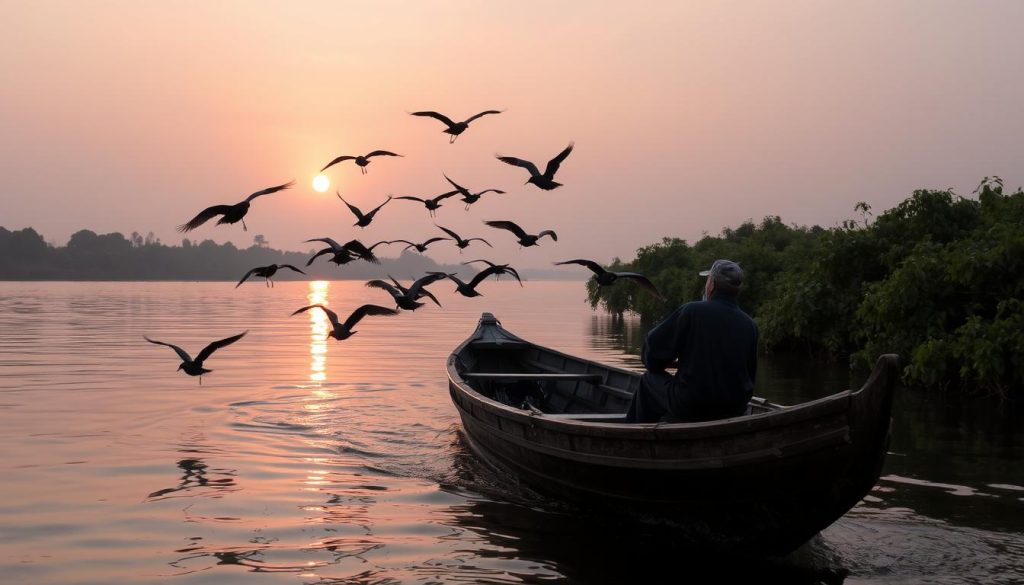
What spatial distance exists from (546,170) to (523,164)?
1.11 ft

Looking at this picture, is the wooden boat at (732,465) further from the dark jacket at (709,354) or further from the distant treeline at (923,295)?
the distant treeline at (923,295)

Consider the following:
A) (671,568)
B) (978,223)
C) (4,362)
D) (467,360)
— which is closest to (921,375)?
(978,223)

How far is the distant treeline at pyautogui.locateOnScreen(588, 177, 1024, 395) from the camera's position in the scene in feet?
58.1

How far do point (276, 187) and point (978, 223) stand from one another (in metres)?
20.0

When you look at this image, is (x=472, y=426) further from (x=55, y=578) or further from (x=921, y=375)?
(x=921, y=375)

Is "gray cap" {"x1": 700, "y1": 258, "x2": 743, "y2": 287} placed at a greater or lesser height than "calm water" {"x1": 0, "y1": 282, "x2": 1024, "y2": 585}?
greater

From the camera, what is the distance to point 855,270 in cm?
2606

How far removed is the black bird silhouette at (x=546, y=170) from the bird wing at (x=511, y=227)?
755 mm

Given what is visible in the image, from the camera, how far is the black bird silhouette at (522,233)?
41.0 feet

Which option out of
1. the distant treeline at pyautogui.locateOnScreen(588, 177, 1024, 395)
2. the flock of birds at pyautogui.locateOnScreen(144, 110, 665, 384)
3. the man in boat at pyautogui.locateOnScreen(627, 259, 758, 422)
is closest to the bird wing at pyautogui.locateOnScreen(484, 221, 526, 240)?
the flock of birds at pyautogui.locateOnScreen(144, 110, 665, 384)

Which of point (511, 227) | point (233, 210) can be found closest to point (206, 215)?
point (233, 210)

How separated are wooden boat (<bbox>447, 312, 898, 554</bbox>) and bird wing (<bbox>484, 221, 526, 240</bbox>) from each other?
3.19 metres

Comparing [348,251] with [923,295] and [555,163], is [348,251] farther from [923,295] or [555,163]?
[923,295]

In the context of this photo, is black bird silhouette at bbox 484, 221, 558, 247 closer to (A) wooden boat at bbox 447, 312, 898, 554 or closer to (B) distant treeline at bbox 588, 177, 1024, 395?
(A) wooden boat at bbox 447, 312, 898, 554
